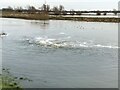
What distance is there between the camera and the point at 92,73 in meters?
20.7

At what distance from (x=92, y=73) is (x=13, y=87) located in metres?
6.68

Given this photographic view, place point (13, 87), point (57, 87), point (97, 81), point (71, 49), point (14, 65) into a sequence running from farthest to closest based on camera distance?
1. point (71, 49)
2. point (14, 65)
3. point (97, 81)
4. point (57, 87)
5. point (13, 87)

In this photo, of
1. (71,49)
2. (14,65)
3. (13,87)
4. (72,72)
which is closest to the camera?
(13,87)

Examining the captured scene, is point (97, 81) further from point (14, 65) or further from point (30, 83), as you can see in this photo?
point (14, 65)

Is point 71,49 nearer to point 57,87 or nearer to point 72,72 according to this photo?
point 72,72

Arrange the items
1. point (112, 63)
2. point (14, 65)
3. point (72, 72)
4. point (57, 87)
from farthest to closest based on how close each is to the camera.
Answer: point (112, 63) < point (14, 65) < point (72, 72) < point (57, 87)

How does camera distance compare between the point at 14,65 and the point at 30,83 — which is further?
the point at 14,65

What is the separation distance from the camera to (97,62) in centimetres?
2447

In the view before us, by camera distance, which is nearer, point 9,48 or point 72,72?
point 72,72

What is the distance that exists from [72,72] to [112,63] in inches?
188

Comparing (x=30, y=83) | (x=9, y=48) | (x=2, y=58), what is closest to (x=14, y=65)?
(x=2, y=58)

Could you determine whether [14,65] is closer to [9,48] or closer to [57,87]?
[57,87]

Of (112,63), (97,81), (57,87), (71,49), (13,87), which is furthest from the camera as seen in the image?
(71,49)

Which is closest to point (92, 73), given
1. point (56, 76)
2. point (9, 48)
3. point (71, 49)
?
point (56, 76)
